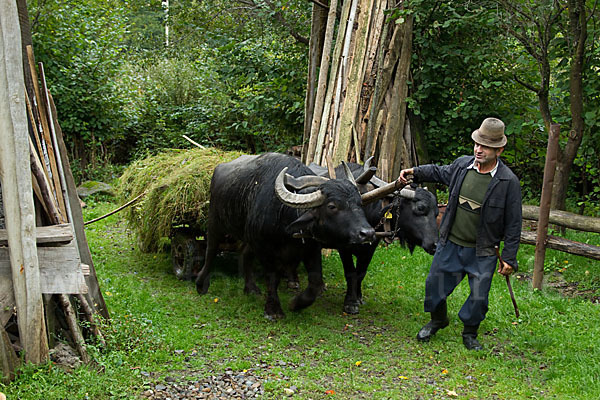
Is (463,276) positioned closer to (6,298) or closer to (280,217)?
(280,217)

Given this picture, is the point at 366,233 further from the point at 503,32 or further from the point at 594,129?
the point at 503,32

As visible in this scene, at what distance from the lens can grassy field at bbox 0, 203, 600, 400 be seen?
14.8 ft

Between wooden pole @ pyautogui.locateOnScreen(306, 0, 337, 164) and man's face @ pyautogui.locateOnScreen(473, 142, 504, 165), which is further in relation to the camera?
wooden pole @ pyautogui.locateOnScreen(306, 0, 337, 164)

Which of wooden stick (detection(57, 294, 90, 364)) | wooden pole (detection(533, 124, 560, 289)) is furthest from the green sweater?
wooden stick (detection(57, 294, 90, 364))

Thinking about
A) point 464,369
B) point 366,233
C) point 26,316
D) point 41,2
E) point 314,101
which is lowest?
point 464,369

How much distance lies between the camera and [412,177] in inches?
227

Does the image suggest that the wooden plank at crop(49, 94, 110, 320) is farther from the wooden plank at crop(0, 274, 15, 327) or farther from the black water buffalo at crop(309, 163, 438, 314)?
the black water buffalo at crop(309, 163, 438, 314)

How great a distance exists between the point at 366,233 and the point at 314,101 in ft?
17.2

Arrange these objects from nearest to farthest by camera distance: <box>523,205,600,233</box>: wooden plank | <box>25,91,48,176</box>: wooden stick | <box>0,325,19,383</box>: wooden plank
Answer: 1. <box>0,325,19,383</box>: wooden plank
2. <box>25,91,48,176</box>: wooden stick
3. <box>523,205,600,233</box>: wooden plank

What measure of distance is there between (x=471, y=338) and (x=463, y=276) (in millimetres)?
611

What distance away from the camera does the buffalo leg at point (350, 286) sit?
6625mm

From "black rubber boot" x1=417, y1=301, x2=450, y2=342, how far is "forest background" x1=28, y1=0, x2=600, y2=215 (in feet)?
12.1

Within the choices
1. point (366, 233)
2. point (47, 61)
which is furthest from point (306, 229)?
point (47, 61)

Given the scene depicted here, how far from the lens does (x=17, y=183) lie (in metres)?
4.02
